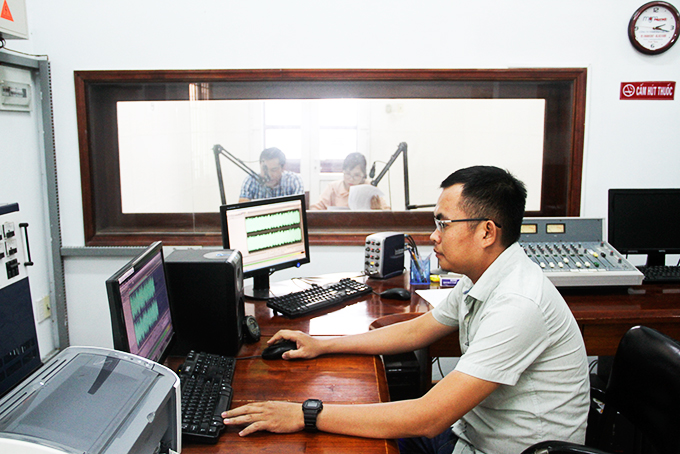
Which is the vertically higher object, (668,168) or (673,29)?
(673,29)

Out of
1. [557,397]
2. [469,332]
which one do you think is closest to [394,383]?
[469,332]

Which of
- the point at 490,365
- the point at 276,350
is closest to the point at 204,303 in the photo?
the point at 276,350

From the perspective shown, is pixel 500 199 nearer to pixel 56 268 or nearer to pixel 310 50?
pixel 310 50

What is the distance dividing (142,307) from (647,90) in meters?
3.14

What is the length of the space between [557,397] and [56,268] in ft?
10.0

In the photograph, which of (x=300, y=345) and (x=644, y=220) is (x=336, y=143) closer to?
(x=644, y=220)

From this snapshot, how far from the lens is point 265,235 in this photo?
2.21m

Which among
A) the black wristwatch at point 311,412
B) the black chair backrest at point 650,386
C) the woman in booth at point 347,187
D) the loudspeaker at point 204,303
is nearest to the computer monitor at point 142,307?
the loudspeaker at point 204,303

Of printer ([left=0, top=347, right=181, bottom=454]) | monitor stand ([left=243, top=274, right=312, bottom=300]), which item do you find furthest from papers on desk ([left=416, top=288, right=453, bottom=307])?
printer ([left=0, top=347, right=181, bottom=454])

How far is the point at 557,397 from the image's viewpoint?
1.29 metres

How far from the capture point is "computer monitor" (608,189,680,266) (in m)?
2.50

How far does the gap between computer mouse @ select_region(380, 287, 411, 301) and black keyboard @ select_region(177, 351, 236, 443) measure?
0.87m

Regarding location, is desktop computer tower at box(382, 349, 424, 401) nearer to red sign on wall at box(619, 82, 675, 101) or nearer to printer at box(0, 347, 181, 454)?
printer at box(0, 347, 181, 454)

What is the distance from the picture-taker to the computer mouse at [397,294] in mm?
2178
